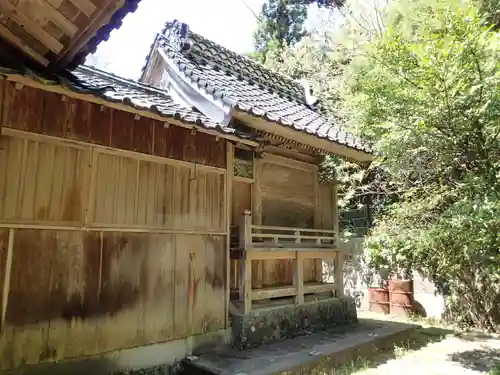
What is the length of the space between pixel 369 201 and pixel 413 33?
27.3 ft

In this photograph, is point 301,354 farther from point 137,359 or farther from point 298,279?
point 137,359

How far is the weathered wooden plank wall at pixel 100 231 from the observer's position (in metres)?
4.40

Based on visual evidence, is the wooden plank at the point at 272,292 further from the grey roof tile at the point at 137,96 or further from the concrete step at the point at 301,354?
the grey roof tile at the point at 137,96

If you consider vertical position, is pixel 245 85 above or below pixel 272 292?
above

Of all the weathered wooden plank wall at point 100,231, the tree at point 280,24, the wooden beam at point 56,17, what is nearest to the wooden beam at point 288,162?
the weathered wooden plank wall at point 100,231

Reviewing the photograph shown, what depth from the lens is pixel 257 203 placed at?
293 inches

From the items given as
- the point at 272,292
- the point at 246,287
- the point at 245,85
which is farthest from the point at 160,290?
the point at 245,85

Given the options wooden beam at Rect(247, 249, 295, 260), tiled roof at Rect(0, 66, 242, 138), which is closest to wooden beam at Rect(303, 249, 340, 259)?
wooden beam at Rect(247, 249, 295, 260)

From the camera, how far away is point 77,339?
15.5 ft

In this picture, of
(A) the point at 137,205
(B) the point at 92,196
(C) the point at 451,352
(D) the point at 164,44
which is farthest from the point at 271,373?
(D) the point at 164,44

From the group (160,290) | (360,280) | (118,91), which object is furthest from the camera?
(360,280)

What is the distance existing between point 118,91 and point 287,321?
16.3 ft

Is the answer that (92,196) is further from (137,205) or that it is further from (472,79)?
(472,79)

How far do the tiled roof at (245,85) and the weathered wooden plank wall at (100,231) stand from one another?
1.03 metres
